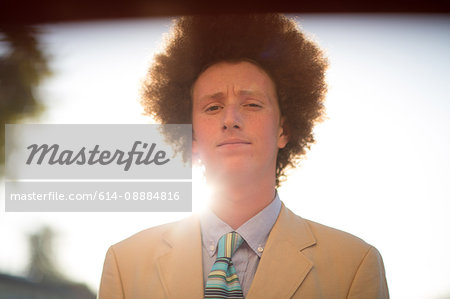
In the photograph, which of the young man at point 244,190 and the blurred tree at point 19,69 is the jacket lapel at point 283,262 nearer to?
the young man at point 244,190

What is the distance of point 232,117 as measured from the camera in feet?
5.67

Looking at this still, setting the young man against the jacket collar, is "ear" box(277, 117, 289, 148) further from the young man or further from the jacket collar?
the jacket collar

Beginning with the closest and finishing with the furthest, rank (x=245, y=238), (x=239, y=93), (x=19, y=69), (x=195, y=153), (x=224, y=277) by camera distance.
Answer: (x=224, y=277), (x=245, y=238), (x=239, y=93), (x=195, y=153), (x=19, y=69)

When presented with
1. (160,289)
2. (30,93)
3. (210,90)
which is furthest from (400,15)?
(30,93)

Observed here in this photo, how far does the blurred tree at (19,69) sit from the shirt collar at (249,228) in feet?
3.46

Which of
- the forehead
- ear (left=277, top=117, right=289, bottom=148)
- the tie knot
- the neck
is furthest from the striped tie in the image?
the forehead

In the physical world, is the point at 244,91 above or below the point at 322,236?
above

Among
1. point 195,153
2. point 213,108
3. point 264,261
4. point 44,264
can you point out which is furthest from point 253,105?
point 44,264

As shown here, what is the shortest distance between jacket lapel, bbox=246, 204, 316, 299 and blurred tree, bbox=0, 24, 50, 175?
1.34 meters

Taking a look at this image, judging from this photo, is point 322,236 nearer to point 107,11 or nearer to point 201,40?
point 201,40

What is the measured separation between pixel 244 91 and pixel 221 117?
161mm

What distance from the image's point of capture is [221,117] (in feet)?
5.81

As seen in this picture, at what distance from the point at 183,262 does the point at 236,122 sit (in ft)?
2.11

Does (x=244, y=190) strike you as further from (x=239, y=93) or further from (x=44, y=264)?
(x=44, y=264)
